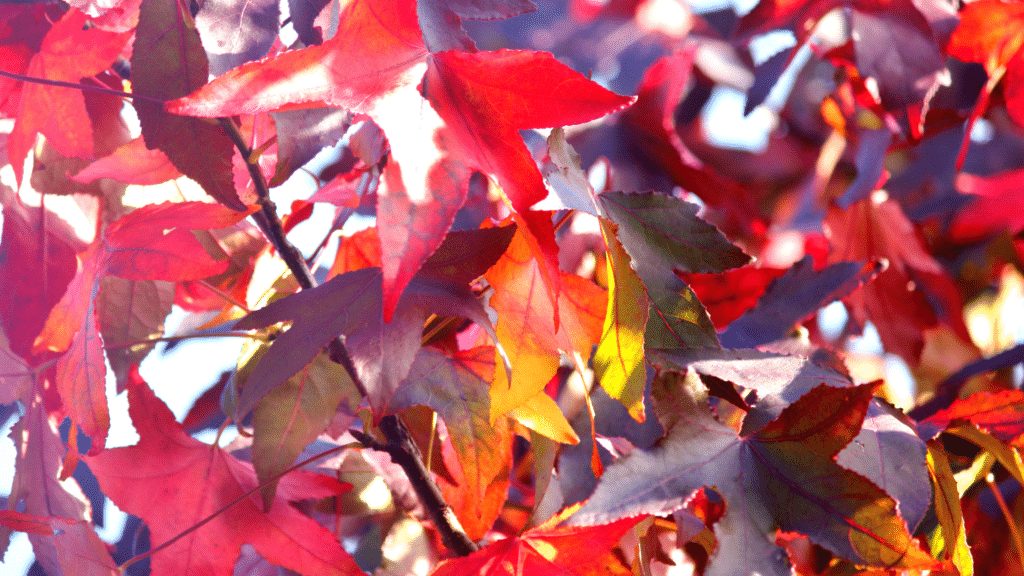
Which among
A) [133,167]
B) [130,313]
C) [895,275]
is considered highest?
[133,167]

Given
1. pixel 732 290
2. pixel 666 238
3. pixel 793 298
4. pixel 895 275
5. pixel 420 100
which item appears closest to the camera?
pixel 420 100

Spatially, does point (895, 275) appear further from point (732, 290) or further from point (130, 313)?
point (130, 313)

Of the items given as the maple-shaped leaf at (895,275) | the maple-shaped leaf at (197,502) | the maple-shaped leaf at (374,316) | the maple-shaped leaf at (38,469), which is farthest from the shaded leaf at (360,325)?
the maple-shaped leaf at (895,275)

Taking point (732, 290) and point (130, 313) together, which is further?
point (732, 290)

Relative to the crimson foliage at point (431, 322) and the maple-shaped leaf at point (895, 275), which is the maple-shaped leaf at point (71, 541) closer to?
the crimson foliage at point (431, 322)

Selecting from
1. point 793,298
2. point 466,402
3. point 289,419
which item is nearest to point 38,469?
point 289,419

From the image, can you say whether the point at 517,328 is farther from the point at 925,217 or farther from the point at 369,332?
the point at 925,217

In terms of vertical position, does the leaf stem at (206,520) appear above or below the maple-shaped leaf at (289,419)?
below
